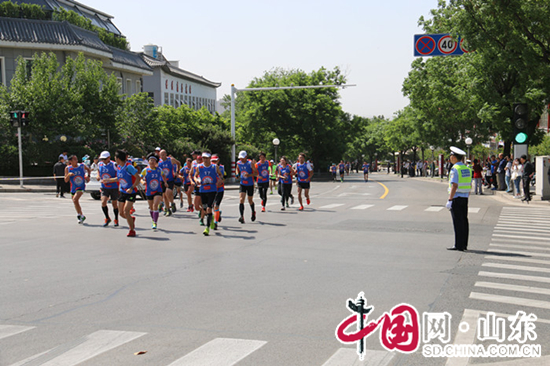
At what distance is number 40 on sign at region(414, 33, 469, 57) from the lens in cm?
2227

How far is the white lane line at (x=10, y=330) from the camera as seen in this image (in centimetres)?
625

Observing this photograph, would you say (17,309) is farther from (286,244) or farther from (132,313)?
(286,244)

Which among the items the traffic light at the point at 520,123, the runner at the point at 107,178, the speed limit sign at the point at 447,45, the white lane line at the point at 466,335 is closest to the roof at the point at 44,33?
the speed limit sign at the point at 447,45

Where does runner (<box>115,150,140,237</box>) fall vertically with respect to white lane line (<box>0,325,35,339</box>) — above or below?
above

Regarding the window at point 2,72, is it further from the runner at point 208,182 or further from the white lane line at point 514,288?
the white lane line at point 514,288

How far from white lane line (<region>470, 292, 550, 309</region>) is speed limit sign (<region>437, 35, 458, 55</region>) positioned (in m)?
17.0

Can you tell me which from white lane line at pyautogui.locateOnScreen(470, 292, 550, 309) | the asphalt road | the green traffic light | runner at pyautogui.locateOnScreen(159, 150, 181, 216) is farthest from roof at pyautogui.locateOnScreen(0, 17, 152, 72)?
white lane line at pyautogui.locateOnScreen(470, 292, 550, 309)

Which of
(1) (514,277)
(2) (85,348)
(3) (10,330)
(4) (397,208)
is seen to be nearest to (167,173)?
(4) (397,208)

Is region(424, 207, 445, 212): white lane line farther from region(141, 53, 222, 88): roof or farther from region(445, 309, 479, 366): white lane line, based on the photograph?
region(141, 53, 222, 88): roof

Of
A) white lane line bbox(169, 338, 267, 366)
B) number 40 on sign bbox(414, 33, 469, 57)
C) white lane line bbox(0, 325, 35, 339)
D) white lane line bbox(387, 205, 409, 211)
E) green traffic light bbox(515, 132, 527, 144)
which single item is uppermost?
number 40 on sign bbox(414, 33, 469, 57)

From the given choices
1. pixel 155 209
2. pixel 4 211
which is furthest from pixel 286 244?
pixel 4 211

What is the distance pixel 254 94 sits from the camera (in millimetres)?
67188

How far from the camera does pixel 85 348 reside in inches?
225

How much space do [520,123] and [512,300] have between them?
636 inches
